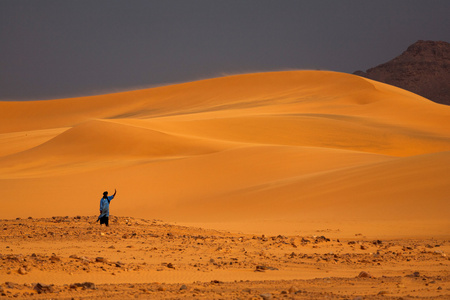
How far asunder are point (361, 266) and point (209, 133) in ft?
98.0

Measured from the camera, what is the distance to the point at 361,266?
32.5 feet

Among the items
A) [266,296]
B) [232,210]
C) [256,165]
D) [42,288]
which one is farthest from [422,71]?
[42,288]

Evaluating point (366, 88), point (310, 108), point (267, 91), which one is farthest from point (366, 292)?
point (267, 91)

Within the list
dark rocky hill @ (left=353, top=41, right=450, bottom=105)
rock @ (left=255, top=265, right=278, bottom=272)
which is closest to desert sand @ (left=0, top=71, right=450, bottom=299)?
rock @ (left=255, top=265, right=278, bottom=272)

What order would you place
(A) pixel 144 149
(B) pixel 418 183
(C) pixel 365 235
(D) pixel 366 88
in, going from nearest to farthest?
(C) pixel 365 235
(B) pixel 418 183
(A) pixel 144 149
(D) pixel 366 88

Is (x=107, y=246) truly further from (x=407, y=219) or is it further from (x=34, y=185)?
(x=34, y=185)

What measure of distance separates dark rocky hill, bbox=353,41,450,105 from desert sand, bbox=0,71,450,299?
287 ft

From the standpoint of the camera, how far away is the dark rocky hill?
135 m

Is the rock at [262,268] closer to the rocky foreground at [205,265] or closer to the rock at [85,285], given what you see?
the rocky foreground at [205,265]

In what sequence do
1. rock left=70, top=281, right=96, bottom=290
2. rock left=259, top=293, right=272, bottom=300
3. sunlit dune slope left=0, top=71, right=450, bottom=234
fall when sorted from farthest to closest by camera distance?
sunlit dune slope left=0, top=71, right=450, bottom=234, rock left=70, top=281, right=96, bottom=290, rock left=259, top=293, right=272, bottom=300

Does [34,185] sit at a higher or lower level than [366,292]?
higher

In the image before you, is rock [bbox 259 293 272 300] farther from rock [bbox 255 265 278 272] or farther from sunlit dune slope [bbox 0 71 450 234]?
sunlit dune slope [bbox 0 71 450 234]

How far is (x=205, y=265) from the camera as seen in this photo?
9500mm

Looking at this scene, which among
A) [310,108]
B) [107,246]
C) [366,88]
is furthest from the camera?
[366,88]
